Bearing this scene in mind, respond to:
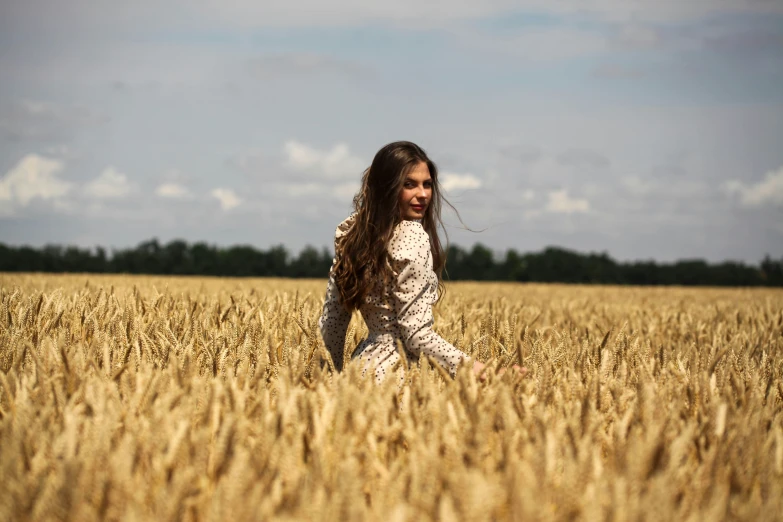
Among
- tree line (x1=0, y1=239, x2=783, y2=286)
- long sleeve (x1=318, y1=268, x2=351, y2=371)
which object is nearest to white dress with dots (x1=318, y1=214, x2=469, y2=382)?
long sleeve (x1=318, y1=268, x2=351, y2=371)

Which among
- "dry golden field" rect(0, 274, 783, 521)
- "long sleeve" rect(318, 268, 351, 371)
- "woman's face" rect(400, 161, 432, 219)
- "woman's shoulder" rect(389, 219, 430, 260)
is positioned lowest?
"dry golden field" rect(0, 274, 783, 521)

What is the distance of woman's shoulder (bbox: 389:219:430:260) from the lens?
296cm

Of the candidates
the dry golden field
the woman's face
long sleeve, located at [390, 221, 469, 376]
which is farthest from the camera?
the woman's face

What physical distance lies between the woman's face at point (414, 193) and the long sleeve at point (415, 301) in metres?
0.21

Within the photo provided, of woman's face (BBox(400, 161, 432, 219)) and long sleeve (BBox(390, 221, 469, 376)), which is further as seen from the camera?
woman's face (BBox(400, 161, 432, 219))

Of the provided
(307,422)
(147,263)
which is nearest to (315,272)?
(147,263)

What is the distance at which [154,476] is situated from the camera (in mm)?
1637

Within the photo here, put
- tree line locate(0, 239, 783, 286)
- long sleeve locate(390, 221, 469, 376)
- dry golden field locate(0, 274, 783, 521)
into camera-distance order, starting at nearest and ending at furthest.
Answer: dry golden field locate(0, 274, 783, 521) → long sleeve locate(390, 221, 469, 376) → tree line locate(0, 239, 783, 286)

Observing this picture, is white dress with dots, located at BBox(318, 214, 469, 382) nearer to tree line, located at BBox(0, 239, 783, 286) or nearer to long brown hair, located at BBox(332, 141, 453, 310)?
long brown hair, located at BBox(332, 141, 453, 310)

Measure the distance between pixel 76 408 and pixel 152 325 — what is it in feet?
6.60

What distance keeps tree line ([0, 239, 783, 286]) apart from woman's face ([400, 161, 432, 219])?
34.6 m

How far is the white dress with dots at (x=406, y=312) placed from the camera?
9.53 feet

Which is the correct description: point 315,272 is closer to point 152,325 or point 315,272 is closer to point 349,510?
point 152,325

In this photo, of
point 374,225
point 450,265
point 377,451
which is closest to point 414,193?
point 374,225
